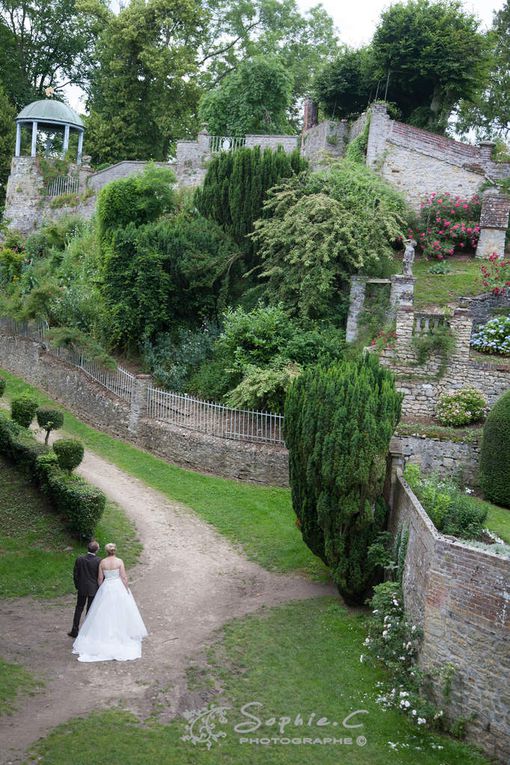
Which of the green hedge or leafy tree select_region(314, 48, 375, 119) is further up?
leafy tree select_region(314, 48, 375, 119)

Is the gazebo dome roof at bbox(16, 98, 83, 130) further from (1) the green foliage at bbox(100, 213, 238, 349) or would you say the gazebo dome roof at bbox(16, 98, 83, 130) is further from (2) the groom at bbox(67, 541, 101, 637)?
(2) the groom at bbox(67, 541, 101, 637)

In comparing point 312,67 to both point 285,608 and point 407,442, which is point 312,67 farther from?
point 285,608

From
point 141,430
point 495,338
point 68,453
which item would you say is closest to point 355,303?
point 495,338

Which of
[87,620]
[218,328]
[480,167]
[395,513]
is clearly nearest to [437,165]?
[480,167]

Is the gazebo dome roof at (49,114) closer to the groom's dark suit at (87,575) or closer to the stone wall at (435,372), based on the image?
the stone wall at (435,372)

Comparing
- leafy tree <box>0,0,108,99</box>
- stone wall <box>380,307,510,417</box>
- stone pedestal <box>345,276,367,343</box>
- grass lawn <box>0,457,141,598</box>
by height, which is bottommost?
grass lawn <box>0,457,141,598</box>

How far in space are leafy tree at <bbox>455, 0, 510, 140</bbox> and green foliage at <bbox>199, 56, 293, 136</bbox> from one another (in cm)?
914

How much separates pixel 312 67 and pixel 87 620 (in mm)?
37008

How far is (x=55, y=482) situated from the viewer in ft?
49.5

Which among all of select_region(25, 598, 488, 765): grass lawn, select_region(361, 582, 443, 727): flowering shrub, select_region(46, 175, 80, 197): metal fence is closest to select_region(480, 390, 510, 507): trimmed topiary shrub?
select_region(361, 582, 443, 727): flowering shrub

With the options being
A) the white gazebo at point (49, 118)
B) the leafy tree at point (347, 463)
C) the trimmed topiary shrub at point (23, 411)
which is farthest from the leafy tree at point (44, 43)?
the leafy tree at point (347, 463)

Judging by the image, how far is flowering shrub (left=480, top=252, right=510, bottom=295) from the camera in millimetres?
21578

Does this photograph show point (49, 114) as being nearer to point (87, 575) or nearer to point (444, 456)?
point (444, 456)

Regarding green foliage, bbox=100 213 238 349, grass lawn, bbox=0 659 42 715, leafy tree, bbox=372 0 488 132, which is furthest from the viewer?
leafy tree, bbox=372 0 488 132
